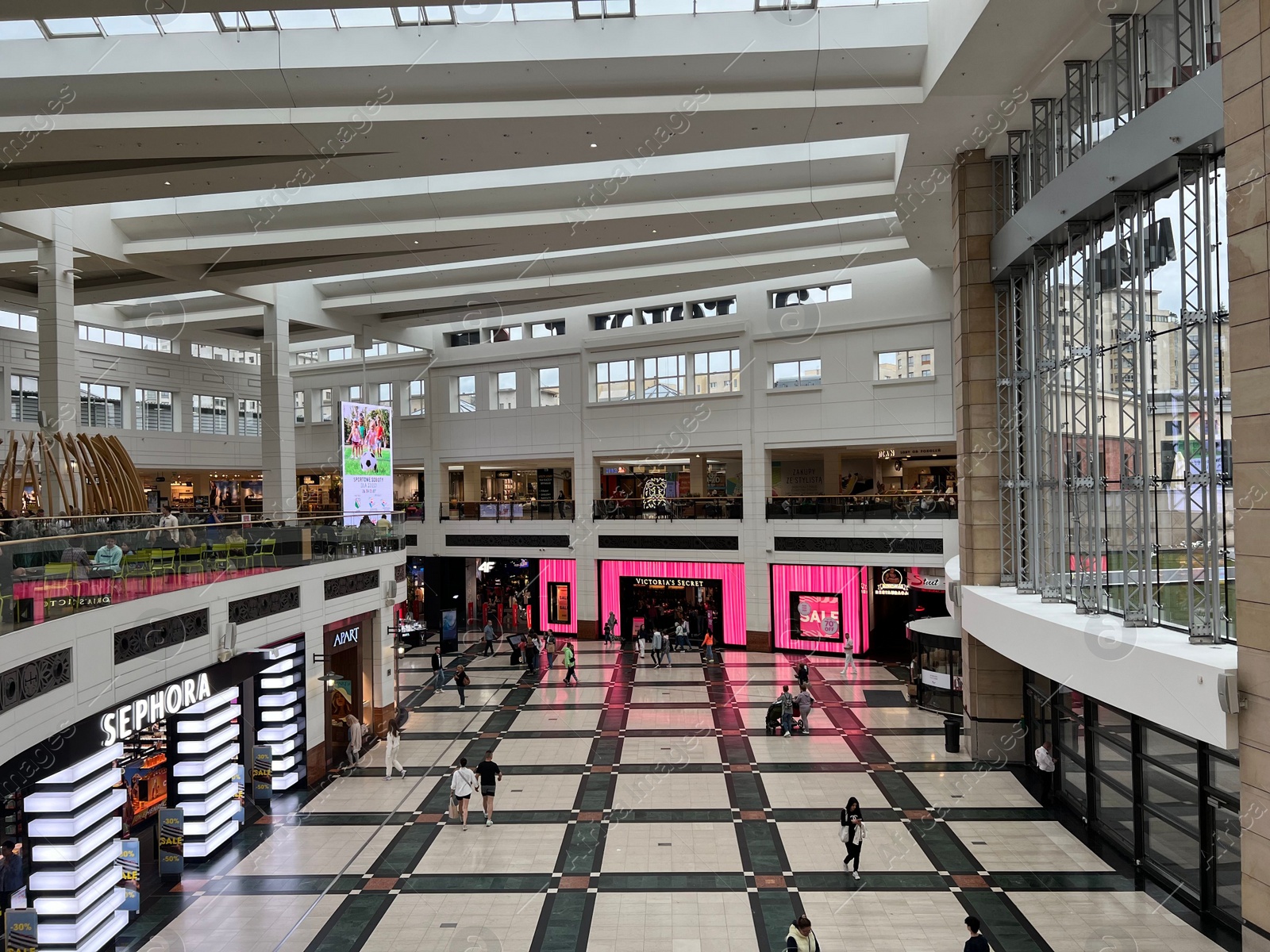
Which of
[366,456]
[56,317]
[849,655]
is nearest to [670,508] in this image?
[849,655]

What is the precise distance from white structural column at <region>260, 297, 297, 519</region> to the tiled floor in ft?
28.9

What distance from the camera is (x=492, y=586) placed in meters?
31.6

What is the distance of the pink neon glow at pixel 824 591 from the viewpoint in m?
24.7

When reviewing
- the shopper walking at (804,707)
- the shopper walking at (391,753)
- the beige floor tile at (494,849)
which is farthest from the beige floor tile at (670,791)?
the shopper walking at (391,753)

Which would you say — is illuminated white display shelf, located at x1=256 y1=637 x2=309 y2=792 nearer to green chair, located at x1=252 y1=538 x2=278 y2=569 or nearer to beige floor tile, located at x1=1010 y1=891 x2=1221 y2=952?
green chair, located at x1=252 y1=538 x2=278 y2=569

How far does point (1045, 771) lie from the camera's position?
12.9m

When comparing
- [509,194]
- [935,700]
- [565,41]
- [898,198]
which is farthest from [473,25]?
[935,700]

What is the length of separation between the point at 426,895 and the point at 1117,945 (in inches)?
301

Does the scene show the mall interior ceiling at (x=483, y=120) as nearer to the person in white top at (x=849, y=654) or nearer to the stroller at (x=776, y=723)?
the stroller at (x=776, y=723)

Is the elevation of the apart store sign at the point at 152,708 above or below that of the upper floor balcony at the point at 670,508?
below

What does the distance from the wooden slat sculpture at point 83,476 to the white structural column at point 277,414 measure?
596cm

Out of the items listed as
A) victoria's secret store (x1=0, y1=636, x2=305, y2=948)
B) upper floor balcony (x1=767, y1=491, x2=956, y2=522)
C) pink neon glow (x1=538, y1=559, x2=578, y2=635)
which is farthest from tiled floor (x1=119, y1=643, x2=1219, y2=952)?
pink neon glow (x1=538, y1=559, x2=578, y2=635)

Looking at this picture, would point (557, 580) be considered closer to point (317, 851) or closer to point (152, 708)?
point (317, 851)

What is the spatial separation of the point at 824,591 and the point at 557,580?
9328 mm
